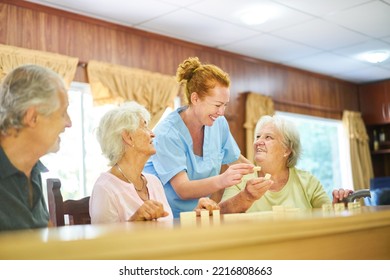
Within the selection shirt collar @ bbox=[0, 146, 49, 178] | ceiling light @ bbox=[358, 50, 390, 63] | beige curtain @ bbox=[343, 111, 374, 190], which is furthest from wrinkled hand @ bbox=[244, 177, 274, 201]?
beige curtain @ bbox=[343, 111, 374, 190]

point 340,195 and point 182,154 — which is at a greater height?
point 182,154

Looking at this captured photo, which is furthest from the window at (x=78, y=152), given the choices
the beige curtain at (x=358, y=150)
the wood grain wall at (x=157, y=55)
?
the beige curtain at (x=358, y=150)

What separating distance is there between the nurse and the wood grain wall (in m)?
1.98

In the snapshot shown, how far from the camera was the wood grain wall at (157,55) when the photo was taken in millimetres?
4074

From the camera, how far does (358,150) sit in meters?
7.37

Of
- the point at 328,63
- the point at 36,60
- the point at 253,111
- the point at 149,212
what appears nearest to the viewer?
the point at 149,212

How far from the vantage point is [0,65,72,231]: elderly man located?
125 cm

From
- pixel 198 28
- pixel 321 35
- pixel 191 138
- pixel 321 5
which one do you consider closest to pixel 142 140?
pixel 191 138

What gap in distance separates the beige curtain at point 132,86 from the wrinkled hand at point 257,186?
2.68 meters

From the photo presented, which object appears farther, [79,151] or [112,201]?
[79,151]

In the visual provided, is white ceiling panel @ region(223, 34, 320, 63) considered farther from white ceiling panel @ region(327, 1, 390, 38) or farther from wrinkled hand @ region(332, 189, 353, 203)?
wrinkled hand @ region(332, 189, 353, 203)

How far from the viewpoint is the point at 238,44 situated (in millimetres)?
5426

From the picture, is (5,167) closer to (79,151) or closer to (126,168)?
(126,168)

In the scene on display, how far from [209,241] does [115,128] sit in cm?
125
